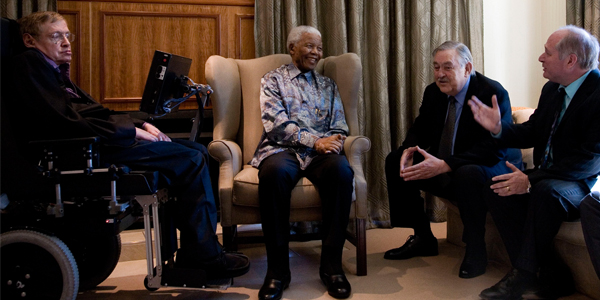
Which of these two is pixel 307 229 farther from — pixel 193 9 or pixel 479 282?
pixel 193 9

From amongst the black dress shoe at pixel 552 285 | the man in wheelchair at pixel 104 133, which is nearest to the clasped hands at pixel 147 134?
the man in wheelchair at pixel 104 133

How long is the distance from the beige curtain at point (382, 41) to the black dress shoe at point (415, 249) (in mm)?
671

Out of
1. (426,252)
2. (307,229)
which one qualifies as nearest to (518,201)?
(426,252)

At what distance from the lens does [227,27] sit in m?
3.15

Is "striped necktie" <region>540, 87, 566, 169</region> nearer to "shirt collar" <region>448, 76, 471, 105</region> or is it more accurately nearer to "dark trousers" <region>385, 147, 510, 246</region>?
"dark trousers" <region>385, 147, 510, 246</region>

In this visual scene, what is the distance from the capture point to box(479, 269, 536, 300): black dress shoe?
75.0 inches

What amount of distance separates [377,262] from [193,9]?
1935 mm

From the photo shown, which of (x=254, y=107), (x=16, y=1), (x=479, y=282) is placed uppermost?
(x=16, y=1)

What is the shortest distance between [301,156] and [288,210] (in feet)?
1.17

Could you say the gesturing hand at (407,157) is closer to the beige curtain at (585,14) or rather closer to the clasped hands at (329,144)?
the clasped hands at (329,144)

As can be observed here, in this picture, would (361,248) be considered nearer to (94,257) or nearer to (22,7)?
(94,257)

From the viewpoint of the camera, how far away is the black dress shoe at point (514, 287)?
1904 mm

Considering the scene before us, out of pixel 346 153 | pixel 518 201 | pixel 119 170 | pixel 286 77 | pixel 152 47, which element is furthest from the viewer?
pixel 152 47

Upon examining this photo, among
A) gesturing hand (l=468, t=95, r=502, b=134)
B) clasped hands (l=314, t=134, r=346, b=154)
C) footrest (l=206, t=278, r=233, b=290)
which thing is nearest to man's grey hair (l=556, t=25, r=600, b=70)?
gesturing hand (l=468, t=95, r=502, b=134)
